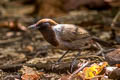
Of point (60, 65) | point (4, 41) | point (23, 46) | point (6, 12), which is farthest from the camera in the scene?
point (6, 12)

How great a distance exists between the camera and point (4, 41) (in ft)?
22.9

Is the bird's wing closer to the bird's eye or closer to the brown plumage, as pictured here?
the brown plumage

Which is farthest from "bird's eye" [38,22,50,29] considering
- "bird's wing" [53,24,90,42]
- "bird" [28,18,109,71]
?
"bird's wing" [53,24,90,42]

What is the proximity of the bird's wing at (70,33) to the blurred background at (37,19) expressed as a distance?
2.26 feet

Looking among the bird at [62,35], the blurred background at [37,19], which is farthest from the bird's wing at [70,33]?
the blurred background at [37,19]

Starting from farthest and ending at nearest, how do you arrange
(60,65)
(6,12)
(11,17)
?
(6,12) → (11,17) → (60,65)

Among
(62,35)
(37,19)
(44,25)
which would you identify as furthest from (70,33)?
(37,19)

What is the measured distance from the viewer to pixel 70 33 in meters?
4.46

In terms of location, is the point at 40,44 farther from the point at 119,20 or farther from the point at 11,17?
the point at 11,17

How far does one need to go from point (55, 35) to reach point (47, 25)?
19 centimetres

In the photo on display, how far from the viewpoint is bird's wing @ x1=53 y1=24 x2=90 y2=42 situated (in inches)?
173

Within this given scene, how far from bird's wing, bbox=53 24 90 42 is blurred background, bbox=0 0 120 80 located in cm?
69

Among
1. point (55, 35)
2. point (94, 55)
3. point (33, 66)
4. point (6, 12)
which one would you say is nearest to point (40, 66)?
point (33, 66)

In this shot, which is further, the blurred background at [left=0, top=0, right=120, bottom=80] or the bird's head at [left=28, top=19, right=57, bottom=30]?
the blurred background at [left=0, top=0, right=120, bottom=80]
